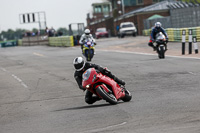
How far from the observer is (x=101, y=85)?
9648 millimetres

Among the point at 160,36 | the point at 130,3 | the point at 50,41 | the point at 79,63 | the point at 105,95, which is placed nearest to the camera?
the point at 105,95

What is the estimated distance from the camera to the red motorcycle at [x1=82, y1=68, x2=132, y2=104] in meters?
9.62

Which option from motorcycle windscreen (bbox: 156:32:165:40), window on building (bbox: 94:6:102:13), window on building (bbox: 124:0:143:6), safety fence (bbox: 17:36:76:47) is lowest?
safety fence (bbox: 17:36:76:47)

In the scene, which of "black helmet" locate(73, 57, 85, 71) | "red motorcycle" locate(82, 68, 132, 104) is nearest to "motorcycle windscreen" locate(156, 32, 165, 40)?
"red motorcycle" locate(82, 68, 132, 104)

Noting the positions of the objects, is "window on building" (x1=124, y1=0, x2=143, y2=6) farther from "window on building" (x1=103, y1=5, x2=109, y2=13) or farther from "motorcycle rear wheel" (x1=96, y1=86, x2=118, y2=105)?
"motorcycle rear wheel" (x1=96, y1=86, x2=118, y2=105)

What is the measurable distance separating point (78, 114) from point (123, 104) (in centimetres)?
120

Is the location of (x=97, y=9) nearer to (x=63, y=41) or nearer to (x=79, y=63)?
(x=63, y=41)

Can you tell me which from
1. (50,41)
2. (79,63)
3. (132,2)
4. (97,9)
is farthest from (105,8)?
(79,63)

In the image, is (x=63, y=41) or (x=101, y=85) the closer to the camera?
(x=101, y=85)

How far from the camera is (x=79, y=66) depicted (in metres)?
9.88

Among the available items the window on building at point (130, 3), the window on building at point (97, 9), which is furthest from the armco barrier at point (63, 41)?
the window on building at point (97, 9)

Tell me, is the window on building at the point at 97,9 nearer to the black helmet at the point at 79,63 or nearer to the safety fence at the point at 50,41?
the safety fence at the point at 50,41

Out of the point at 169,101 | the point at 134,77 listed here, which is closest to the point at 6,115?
the point at 169,101

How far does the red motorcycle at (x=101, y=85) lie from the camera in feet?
31.6
